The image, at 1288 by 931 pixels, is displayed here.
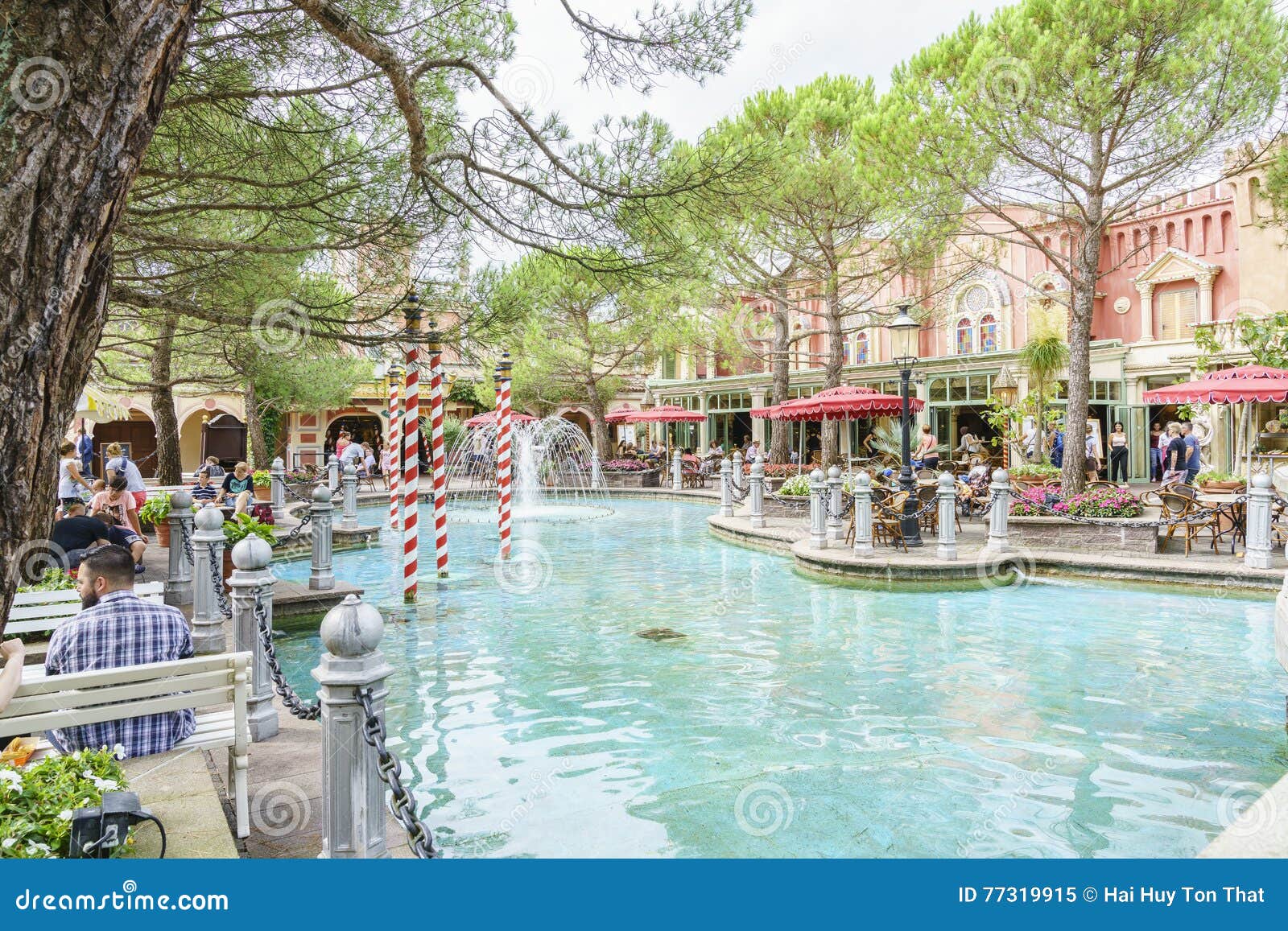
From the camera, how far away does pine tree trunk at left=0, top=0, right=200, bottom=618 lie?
7.53 feet

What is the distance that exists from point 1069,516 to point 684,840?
9273 millimetres

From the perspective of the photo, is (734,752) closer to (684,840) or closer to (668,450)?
(684,840)

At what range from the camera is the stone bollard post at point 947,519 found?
34.2 feet

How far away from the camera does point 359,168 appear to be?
7.50 meters

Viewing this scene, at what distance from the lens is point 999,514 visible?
10828 millimetres

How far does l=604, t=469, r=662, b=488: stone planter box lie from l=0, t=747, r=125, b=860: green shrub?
933 inches

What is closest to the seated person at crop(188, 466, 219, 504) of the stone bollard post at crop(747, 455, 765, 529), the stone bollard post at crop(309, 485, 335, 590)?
the stone bollard post at crop(309, 485, 335, 590)

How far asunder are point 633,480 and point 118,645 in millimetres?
23010

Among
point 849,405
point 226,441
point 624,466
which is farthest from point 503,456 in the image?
point 226,441

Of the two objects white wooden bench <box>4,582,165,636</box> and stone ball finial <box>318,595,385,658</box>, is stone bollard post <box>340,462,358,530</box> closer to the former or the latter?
white wooden bench <box>4,582,165,636</box>

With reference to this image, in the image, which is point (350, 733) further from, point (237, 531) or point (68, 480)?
point (68, 480)

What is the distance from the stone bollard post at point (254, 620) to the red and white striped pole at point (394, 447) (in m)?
11.0

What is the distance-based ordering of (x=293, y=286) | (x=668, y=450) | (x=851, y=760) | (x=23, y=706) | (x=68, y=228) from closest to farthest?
(x=68, y=228) → (x=23, y=706) → (x=851, y=760) → (x=293, y=286) → (x=668, y=450)

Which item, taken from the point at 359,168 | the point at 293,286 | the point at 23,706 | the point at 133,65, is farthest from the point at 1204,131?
the point at 23,706
